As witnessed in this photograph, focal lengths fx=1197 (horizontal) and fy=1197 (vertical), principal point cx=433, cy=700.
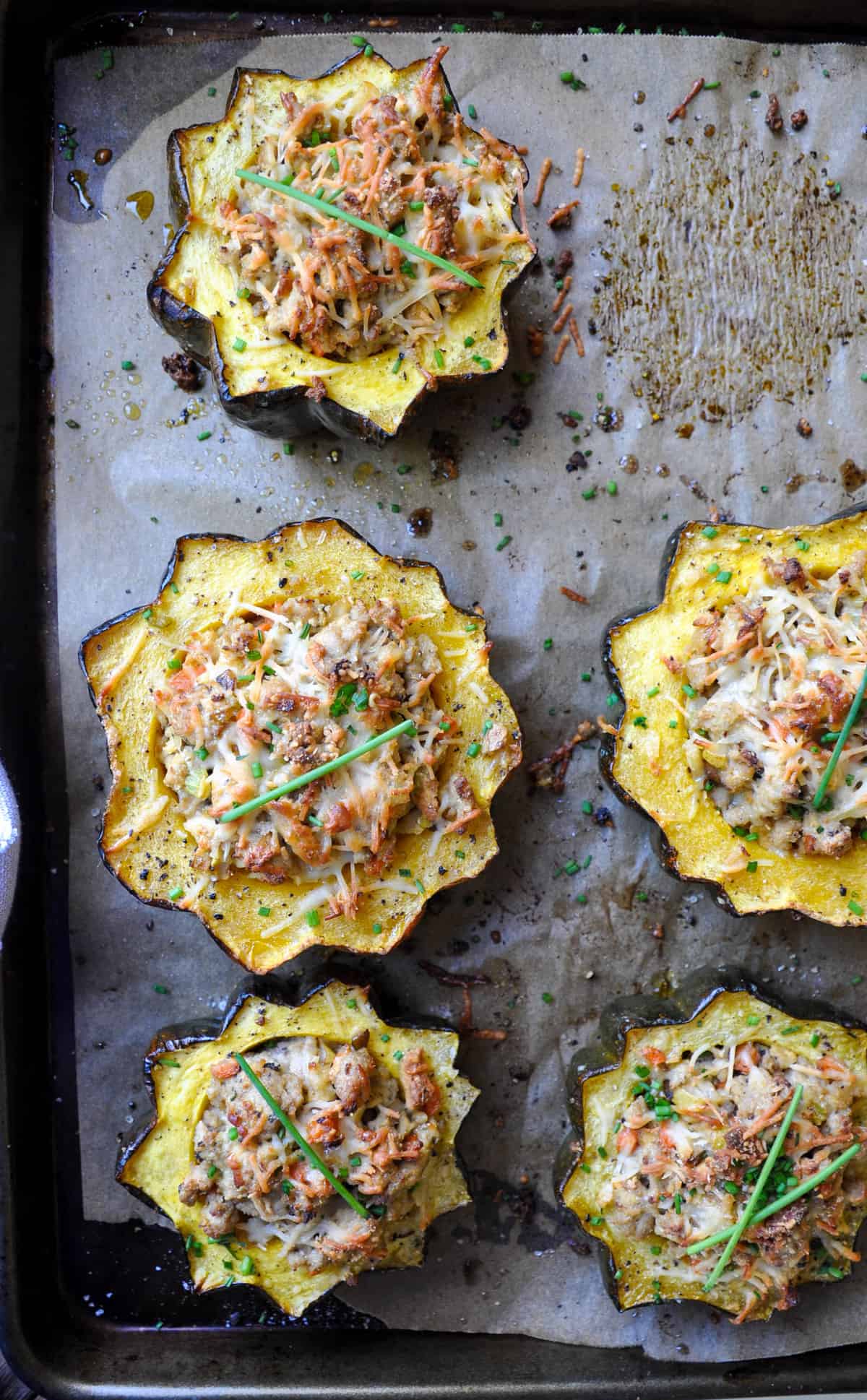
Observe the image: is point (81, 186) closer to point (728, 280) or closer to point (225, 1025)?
point (728, 280)

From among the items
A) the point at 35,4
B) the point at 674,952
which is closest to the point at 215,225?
the point at 35,4

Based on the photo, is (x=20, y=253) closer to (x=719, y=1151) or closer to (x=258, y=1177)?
(x=258, y=1177)

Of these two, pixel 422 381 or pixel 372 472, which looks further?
pixel 372 472

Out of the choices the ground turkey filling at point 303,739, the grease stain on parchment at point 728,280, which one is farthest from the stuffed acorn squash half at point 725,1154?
the grease stain on parchment at point 728,280

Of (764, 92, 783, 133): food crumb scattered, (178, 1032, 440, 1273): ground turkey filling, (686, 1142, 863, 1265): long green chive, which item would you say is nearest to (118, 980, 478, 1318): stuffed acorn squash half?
(178, 1032, 440, 1273): ground turkey filling

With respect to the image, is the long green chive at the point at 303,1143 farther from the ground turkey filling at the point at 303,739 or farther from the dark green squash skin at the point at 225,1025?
the ground turkey filling at the point at 303,739

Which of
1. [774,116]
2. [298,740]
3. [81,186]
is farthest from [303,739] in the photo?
[774,116]
